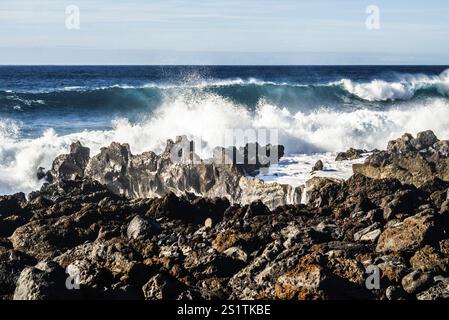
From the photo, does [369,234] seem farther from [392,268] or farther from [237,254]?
[237,254]

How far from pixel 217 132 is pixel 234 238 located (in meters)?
12.3

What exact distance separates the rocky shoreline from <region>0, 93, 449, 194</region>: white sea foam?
241 inches

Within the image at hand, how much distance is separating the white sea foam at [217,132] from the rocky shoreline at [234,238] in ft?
20.1

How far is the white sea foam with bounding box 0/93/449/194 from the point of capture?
21.5 meters

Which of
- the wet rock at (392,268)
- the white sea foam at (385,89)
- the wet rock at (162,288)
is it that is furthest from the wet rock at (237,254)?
the white sea foam at (385,89)

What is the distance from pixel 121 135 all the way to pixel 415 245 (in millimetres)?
15613

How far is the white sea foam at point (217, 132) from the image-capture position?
70.6 feet

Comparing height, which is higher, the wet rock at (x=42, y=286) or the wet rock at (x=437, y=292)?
the wet rock at (x=42, y=286)

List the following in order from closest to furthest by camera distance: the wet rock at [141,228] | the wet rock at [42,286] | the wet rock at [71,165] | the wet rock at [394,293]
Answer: the wet rock at [42,286] → the wet rock at [394,293] → the wet rock at [141,228] → the wet rock at [71,165]

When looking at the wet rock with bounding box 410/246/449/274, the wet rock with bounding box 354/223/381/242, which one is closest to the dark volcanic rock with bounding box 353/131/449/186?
the wet rock with bounding box 354/223/381/242

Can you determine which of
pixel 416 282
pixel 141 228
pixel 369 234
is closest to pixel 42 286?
pixel 141 228

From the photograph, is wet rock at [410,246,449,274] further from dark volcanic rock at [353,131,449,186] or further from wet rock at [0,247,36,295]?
wet rock at [0,247,36,295]

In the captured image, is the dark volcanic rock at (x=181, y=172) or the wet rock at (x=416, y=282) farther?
the dark volcanic rock at (x=181, y=172)

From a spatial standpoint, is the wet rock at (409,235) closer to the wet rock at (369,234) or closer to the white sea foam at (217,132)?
the wet rock at (369,234)
